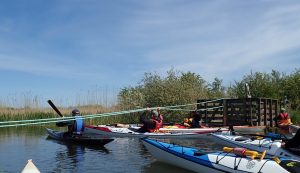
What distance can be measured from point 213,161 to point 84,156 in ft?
16.8

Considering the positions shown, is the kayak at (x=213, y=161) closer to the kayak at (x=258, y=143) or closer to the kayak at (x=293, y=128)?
the kayak at (x=258, y=143)

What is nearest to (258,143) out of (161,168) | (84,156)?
(161,168)

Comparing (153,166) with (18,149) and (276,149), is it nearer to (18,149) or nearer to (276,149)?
(276,149)

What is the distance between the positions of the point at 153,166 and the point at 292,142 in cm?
357

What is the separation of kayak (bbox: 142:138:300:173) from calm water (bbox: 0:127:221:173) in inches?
15.4

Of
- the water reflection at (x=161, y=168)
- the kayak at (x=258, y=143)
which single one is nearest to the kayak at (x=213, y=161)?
the water reflection at (x=161, y=168)

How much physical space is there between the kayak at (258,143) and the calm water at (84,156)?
25.6 inches

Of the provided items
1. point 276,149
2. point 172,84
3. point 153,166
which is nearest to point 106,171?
point 153,166

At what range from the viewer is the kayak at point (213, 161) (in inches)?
324

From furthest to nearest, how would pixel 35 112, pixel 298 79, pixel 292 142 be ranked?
pixel 298 79
pixel 35 112
pixel 292 142

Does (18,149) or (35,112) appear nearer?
(18,149)

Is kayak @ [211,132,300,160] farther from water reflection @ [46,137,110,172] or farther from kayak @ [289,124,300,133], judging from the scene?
water reflection @ [46,137,110,172]

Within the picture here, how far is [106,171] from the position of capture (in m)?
10.5

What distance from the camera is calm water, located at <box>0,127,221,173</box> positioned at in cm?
1091
